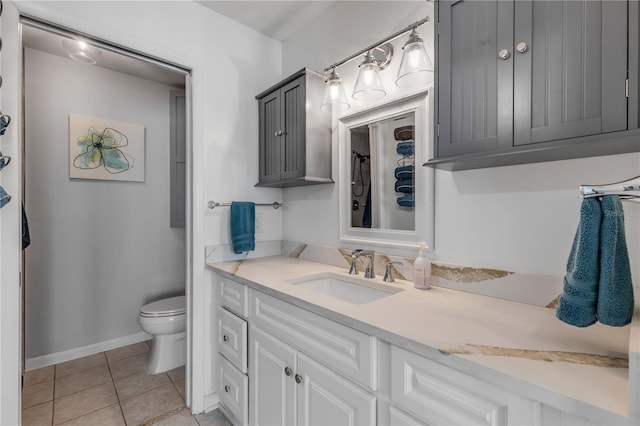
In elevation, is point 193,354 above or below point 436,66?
below

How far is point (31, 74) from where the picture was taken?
223cm

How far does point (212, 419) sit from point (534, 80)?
87.0 inches

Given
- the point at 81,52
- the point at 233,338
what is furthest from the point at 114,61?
the point at 233,338

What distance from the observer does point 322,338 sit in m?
1.08

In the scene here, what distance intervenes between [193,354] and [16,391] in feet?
2.49

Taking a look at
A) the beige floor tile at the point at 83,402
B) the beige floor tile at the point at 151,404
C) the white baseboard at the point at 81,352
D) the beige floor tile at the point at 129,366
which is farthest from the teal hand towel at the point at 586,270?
the white baseboard at the point at 81,352

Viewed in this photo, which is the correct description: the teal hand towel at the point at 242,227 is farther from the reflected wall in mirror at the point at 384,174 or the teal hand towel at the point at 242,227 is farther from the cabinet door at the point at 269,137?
the reflected wall in mirror at the point at 384,174

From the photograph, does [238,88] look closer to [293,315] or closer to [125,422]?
[293,315]

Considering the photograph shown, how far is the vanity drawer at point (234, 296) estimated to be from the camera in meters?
1.51

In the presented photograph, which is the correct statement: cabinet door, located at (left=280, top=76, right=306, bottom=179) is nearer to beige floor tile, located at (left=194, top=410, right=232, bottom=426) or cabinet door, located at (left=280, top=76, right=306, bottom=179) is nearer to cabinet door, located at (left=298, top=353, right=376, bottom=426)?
cabinet door, located at (left=298, top=353, right=376, bottom=426)

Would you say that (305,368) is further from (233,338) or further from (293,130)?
(293,130)

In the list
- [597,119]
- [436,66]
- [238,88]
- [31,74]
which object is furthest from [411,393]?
[31,74]

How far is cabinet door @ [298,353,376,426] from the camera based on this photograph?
3.08ft

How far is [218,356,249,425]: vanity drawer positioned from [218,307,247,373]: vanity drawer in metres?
0.05
